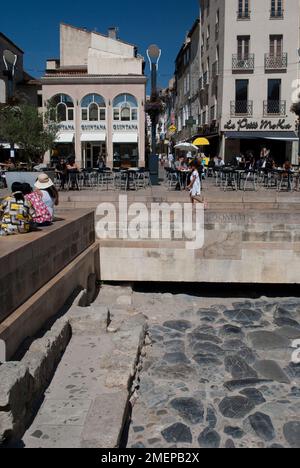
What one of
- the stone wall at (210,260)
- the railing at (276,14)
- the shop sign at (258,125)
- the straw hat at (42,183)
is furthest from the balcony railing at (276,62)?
the straw hat at (42,183)

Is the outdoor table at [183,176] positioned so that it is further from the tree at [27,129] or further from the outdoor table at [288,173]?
the tree at [27,129]

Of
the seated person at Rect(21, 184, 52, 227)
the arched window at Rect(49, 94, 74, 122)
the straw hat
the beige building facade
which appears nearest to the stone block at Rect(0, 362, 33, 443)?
the seated person at Rect(21, 184, 52, 227)

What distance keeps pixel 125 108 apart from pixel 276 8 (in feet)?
40.4

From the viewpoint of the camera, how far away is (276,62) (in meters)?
31.5

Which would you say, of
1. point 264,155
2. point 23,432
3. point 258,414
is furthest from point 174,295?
point 264,155

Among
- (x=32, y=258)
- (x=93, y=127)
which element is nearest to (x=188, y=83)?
(x=93, y=127)

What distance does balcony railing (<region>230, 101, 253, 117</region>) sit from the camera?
31.8 meters

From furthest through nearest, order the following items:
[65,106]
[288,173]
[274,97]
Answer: [65,106], [274,97], [288,173]

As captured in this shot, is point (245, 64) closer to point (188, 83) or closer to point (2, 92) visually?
point (2, 92)

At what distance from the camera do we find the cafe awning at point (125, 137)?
34594 mm

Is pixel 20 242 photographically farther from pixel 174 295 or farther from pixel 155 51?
pixel 155 51

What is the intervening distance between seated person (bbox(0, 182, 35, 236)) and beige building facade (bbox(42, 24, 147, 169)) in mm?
27705

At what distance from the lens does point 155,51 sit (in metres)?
17.1

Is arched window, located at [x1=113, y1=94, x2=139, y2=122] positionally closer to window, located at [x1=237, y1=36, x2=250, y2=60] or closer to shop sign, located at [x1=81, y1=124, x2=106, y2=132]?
shop sign, located at [x1=81, y1=124, x2=106, y2=132]
